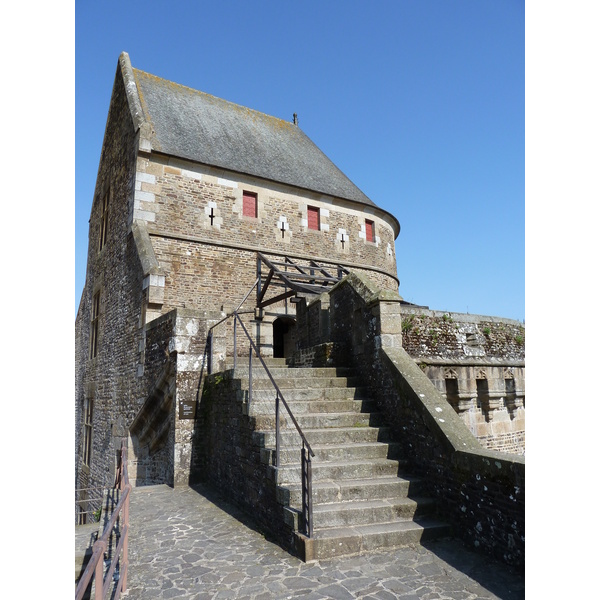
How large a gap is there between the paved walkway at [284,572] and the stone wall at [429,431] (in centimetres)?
32

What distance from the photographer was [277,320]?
13.6 m

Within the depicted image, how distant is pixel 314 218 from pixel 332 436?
9.86 m

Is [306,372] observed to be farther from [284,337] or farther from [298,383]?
[284,337]

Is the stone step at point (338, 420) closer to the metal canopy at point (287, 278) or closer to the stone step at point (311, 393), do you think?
the stone step at point (311, 393)

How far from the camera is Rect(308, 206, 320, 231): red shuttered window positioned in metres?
14.7

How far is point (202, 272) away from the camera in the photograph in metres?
12.4

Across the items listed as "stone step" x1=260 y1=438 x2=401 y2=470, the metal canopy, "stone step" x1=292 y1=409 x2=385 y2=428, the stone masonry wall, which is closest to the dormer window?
the metal canopy

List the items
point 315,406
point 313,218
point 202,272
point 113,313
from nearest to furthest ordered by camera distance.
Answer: point 315,406 < point 202,272 < point 113,313 < point 313,218

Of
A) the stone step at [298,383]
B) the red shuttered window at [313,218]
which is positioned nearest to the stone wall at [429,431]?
the stone step at [298,383]

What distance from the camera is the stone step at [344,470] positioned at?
5.27 meters

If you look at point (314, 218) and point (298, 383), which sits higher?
point (314, 218)

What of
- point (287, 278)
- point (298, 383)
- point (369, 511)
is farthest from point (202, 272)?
point (369, 511)

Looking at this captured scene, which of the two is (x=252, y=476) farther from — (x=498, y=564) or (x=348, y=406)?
(x=498, y=564)

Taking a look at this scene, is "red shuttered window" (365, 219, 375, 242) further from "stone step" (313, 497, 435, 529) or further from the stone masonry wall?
"stone step" (313, 497, 435, 529)
